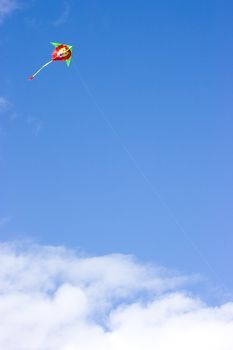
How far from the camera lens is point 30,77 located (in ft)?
94.6

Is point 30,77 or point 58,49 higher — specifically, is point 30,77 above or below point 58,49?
below

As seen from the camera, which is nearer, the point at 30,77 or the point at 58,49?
the point at 30,77

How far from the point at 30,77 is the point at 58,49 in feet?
15.1

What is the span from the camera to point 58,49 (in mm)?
31906
